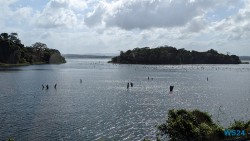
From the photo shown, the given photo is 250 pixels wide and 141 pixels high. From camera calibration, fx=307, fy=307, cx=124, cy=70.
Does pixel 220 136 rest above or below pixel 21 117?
above

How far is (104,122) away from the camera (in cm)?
4756

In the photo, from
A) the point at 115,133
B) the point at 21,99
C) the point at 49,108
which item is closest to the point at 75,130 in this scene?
the point at 115,133

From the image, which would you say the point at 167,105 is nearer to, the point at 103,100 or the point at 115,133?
the point at 103,100

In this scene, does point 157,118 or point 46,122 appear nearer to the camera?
point 46,122

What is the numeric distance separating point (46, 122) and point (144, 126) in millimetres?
15031

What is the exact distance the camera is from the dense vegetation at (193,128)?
84.7ft

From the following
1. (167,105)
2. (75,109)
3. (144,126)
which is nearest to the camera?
(144,126)

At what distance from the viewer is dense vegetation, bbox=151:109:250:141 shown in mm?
25812

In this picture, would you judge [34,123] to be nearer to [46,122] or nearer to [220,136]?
[46,122]

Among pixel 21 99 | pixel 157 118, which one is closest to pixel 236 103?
pixel 157 118

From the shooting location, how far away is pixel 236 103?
227 feet

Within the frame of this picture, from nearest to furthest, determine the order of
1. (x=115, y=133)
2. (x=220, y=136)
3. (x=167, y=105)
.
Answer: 1. (x=220, y=136)
2. (x=115, y=133)
3. (x=167, y=105)

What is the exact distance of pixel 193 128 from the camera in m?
26.6

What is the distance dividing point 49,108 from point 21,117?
9856mm
